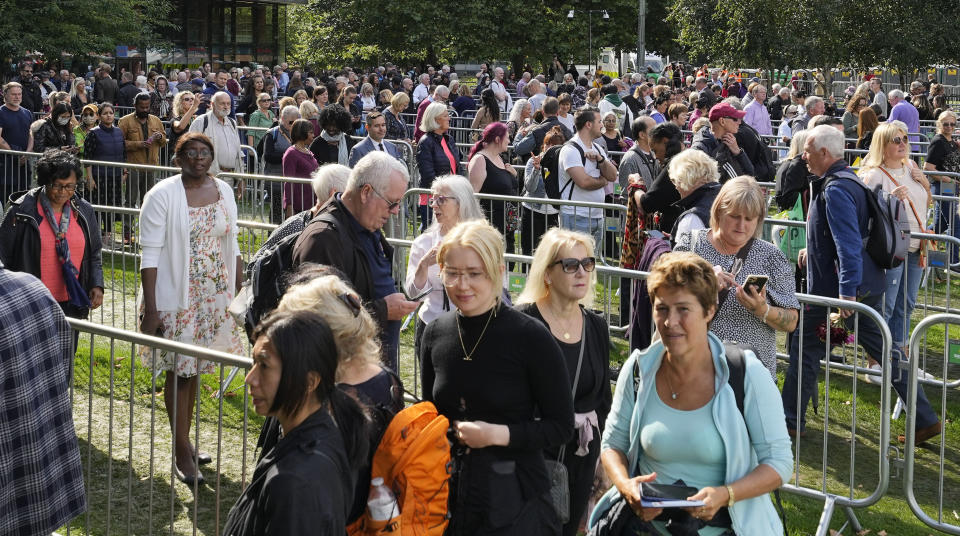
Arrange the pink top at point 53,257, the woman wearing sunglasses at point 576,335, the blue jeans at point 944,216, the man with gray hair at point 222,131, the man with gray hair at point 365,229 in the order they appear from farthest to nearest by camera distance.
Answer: the man with gray hair at point 222,131
the blue jeans at point 944,216
the pink top at point 53,257
the man with gray hair at point 365,229
the woman wearing sunglasses at point 576,335

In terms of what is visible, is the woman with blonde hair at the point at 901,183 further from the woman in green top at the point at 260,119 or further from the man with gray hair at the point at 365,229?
the woman in green top at the point at 260,119

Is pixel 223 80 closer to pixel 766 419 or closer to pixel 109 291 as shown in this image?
pixel 109 291

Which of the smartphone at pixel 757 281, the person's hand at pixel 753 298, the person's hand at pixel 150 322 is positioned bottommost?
the person's hand at pixel 150 322

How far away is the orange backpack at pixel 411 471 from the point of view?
12.6 ft

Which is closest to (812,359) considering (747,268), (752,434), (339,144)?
(747,268)

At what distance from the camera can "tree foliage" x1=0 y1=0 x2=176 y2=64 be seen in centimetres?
3403

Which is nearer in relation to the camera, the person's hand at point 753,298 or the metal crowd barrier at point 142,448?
the metal crowd barrier at point 142,448

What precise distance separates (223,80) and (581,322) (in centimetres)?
2135

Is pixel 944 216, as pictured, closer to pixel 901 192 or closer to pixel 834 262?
pixel 901 192

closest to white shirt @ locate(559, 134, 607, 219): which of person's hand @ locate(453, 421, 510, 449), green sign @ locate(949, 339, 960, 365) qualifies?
green sign @ locate(949, 339, 960, 365)

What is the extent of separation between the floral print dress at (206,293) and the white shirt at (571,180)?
4.30 metres

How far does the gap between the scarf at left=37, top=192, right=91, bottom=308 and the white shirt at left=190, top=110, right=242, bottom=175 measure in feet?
22.4

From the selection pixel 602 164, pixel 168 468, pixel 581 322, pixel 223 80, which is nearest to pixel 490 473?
pixel 581 322

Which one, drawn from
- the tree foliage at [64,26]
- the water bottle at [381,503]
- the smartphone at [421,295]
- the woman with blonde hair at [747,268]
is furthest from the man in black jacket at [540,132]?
the tree foliage at [64,26]
